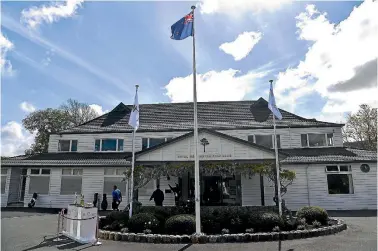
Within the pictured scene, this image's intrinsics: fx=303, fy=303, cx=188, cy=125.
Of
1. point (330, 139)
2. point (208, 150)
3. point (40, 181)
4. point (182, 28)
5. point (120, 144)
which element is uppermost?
point (182, 28)

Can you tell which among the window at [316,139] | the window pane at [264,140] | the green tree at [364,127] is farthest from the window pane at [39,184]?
the green tree at [364,127]

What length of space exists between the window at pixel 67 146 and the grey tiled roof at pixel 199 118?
88 cm

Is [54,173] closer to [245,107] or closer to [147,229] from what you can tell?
[147,229]

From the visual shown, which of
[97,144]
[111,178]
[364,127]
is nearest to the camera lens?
[111,178]

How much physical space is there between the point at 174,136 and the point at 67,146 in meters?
8.71

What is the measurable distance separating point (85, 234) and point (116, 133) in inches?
568

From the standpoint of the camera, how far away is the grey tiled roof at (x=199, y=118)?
23516mm

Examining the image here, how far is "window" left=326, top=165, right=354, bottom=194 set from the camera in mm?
19375

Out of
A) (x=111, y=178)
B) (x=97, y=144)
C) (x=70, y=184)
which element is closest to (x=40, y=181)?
(x=70, y=184)

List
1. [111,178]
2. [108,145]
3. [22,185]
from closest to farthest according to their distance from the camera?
[111,178]
[22,185]
[108,145]

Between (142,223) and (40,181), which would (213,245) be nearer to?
(142,223)

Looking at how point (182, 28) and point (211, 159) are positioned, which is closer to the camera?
point (182, 28)

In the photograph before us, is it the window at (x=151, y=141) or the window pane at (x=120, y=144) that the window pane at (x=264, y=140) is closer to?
the window at (x=151, y=141)

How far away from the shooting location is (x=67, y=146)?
24.2m
